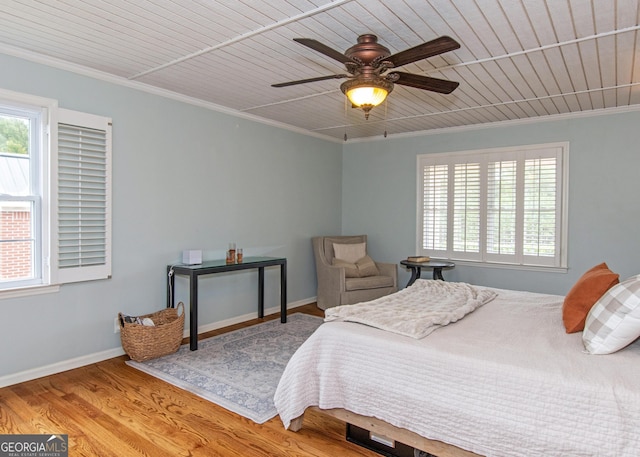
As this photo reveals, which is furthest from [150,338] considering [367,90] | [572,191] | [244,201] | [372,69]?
[572,191]

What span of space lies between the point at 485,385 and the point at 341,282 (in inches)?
135

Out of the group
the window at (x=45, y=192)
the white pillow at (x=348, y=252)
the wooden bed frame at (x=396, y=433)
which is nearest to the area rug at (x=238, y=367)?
the wooden bed frame at (x=396, y=433)

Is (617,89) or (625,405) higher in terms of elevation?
Result: (617,89)

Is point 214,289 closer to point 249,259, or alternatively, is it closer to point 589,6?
point 249,259

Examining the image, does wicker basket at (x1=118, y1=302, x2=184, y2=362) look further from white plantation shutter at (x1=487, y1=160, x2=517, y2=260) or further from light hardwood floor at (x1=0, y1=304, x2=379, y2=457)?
white plantation shutter at (x1=487, y1=160, x2=517, y2=260)

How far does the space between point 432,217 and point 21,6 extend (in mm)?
4898

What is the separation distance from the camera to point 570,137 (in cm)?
486

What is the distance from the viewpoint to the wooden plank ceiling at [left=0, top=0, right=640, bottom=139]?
2.46m

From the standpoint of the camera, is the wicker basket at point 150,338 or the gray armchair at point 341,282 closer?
the wicker basket at point 150,338

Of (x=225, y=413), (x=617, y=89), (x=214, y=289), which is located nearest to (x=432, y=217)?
(x=617, y=89)

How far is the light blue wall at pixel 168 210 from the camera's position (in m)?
3.34
